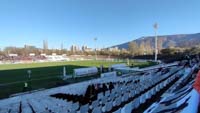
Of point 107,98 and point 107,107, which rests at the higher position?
point 107,98

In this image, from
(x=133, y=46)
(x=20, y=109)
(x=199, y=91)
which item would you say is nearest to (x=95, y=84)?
(x=20, y=109)

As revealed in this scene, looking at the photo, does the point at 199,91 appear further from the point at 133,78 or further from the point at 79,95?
the point at 133,78

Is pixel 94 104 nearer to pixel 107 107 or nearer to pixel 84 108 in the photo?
pixel 84 108

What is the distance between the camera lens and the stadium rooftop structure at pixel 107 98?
167 inches

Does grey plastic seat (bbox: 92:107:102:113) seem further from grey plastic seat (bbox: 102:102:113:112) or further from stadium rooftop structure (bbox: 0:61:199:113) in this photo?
grey plastic seat (bbox: 102:102:113:112)

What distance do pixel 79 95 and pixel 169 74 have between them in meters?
11.0

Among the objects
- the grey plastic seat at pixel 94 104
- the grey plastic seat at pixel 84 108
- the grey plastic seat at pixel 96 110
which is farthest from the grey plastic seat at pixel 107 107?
the grey plastic seat at pixel 84 108

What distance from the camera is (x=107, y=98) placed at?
10.1 m

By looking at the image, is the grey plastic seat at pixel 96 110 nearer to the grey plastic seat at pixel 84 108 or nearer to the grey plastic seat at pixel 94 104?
the grey plastic seat at pixel 94 104

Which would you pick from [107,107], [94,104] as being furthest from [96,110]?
[107,107]

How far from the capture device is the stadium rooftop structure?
4.24m

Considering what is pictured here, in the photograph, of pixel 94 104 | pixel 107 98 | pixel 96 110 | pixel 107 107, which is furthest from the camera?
pixel 107 98

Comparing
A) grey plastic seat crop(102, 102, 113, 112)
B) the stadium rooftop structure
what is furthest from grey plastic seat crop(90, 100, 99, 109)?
grey plastic seat crop(102, 102, 113, 112)

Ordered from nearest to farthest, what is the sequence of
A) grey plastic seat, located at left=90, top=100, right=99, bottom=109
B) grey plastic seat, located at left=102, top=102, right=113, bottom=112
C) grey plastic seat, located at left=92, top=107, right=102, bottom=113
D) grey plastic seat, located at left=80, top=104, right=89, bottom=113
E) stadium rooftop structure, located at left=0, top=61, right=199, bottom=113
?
stadium rooftop structure, located at left=0, top=61, right=199, bottom=113, grey plastic seat, located at left=80, top=104, right=89, bottom=113, grey plastic seat, located at left=92, top=107, right=102, bottom=113, grey plastic seat, located at left=90, top=100, right=99, bottom=109, grey plastic seat, located at left=102, top=102, right=113, bottom=112
